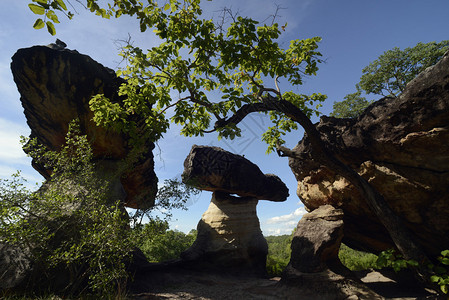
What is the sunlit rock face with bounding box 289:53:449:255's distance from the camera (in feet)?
19.8

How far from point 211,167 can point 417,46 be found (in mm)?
17577

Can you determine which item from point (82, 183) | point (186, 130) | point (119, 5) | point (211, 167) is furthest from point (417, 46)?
point (82, 183)

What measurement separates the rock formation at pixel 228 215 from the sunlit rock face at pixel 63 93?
3.38 metres

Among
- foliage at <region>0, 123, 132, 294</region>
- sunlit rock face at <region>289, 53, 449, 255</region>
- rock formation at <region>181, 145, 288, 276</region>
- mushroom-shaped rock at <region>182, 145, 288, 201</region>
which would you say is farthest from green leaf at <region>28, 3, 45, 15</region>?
mushroom-shaped rock at <region>182, 145, 288, 201</region>

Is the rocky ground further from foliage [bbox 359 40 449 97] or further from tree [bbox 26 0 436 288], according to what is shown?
foliage [bbox 359 40 449 97]

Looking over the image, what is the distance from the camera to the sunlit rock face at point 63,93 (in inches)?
326

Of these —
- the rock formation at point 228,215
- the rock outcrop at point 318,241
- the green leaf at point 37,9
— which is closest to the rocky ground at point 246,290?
the rock outcrop at point 318,241

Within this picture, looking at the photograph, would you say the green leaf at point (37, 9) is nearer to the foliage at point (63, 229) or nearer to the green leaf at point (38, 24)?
the green leaf at point (38, 24)

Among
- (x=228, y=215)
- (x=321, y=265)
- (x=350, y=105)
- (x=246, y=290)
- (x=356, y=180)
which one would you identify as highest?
(x=350, y=105)

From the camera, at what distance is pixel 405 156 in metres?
6.82

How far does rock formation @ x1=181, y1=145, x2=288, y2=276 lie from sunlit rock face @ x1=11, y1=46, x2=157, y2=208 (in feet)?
11.1

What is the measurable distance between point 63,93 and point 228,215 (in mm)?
9204

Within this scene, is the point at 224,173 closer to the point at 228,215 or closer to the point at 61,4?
the point at 228,215

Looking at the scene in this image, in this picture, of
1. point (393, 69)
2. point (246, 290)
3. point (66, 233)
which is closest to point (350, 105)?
point (393, 69)
